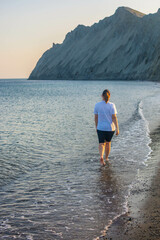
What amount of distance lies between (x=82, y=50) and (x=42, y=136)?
15237 cm

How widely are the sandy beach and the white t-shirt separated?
4.44 ft

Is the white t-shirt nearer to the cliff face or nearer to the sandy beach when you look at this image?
the sandy beach

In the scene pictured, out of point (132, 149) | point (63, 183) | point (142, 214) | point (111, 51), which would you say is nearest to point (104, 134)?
point (63, 183)

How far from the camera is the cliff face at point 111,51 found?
114 m

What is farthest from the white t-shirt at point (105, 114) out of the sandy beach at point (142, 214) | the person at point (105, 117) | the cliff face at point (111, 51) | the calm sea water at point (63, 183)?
the cliff face at point (111, 51)

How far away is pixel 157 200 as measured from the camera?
5148 mm

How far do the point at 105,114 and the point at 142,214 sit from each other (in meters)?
3.20

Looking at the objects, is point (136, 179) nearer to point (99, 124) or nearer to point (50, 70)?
point (99, 124)

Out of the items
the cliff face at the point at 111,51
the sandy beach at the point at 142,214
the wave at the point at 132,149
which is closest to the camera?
the sandy beach at the point at 142,214

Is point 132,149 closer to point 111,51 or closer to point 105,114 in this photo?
point 105,114

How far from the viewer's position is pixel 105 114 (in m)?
7.42

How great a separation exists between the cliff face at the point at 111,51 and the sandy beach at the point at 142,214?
79.7 metres

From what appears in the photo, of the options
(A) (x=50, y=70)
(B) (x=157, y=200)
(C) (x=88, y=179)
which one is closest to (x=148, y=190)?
(B) (x=157, y=200)

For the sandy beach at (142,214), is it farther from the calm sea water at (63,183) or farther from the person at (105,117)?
A: the person at (105,117)
